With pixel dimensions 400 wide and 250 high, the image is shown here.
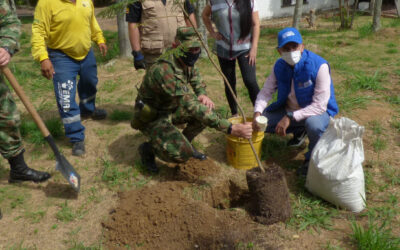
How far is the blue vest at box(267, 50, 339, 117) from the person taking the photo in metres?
3.14

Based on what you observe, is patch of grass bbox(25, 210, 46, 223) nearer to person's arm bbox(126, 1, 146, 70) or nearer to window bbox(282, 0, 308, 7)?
person's arm bbox(126, 1, 146, 70)

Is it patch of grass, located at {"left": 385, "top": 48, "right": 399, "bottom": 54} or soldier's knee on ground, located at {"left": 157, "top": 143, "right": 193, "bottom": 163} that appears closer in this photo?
soldier's knee on ground, located at {"left": 157, "top": 143, "right": 193, "bottom": 163}

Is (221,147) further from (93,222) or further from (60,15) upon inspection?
(60,15)

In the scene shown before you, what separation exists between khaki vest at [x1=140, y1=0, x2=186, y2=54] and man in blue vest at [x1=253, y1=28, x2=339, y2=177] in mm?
1322

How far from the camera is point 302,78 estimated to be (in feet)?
10.5

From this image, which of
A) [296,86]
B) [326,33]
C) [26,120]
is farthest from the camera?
[326,33]

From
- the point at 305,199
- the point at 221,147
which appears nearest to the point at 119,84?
the point at 221,147

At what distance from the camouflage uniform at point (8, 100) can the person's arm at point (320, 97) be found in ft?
8.71

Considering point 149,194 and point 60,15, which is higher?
point 60,15

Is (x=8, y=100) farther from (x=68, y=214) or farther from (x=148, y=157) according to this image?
(x=148, y=157)

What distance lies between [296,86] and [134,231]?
2.05m

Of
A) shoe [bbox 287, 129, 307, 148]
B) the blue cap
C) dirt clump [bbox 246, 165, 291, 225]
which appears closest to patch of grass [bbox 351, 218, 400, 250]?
dirt clump [bbox 246, 165, 291, 225]

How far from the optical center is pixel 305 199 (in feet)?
9.54

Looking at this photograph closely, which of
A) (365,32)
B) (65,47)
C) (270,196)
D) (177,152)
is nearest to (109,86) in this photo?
(65,47)
